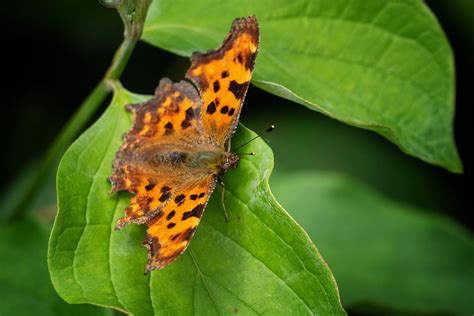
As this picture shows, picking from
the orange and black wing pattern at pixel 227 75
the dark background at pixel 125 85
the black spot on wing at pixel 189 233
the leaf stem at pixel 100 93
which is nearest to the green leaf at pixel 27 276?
the leaf stem at pixel 100 93

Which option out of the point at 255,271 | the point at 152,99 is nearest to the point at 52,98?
the point at 152,99

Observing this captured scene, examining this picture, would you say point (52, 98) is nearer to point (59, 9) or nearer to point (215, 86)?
point (59, 9)

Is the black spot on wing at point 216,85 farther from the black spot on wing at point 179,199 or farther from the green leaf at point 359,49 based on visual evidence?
the black spot on wing at point 179,199

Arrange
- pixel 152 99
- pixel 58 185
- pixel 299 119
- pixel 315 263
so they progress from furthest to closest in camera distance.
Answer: pixel 299 119 < pixel 152 99 < pixel 58 185 < pixel 315 263

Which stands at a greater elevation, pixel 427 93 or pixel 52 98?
pixel 427 93

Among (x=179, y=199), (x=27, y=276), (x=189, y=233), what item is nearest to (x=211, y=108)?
(x=179, y=199)

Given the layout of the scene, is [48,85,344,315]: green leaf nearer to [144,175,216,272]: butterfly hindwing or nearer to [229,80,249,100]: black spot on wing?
[144,175,216,272]: butterfly hindwing
